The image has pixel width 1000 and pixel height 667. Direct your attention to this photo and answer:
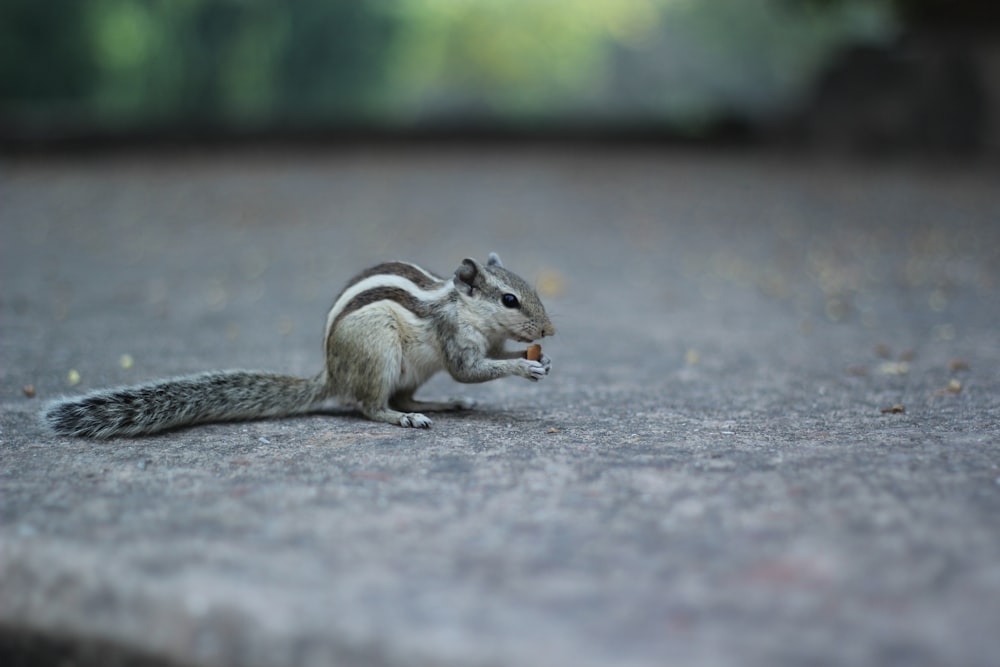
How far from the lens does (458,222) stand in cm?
1123

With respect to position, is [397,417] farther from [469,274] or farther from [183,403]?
[183,403]

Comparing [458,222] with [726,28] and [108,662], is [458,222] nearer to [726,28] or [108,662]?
[108,662]

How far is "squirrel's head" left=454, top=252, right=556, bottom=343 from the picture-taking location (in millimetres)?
3738

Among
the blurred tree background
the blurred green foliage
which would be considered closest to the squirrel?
the blurred tree background

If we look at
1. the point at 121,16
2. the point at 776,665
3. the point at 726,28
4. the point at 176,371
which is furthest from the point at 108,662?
the point at 726,28

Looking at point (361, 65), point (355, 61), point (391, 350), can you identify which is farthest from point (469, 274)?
point (361, 65)

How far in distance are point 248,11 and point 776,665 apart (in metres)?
20.2

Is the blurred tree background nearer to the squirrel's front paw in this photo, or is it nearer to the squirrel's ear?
the squirrel's ear

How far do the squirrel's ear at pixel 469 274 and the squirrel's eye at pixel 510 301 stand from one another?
117mm

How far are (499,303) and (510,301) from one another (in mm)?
45

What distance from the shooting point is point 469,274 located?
12.3 ft

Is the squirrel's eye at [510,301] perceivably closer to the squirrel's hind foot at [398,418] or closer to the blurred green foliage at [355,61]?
the squirrel's hind foot at [398,418]

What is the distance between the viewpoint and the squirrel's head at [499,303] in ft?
12.3

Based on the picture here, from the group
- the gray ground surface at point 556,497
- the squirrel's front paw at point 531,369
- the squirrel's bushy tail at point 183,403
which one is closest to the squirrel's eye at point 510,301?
the squirrel's front paw at point 531,369
